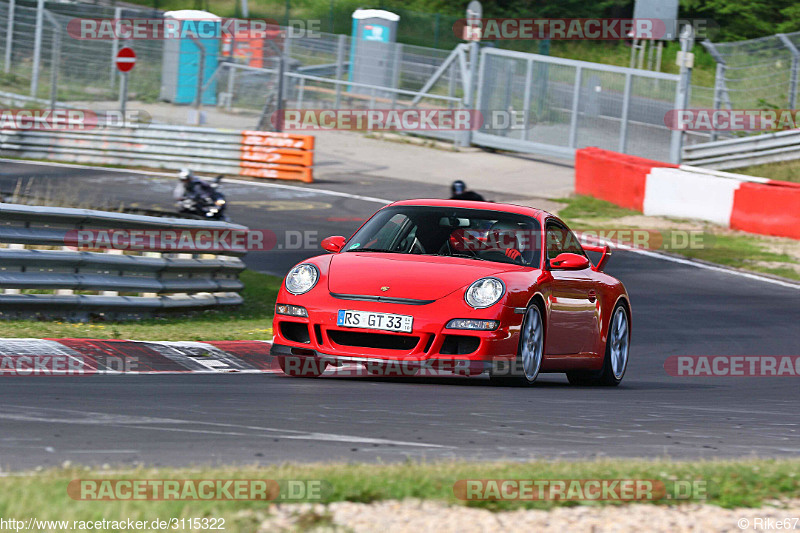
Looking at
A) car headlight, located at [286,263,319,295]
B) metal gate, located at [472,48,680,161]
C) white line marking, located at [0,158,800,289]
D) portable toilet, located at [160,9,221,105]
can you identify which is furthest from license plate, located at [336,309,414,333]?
portable toilet, located at [160,9,221,105]

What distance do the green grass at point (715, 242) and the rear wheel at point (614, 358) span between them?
27.6ft

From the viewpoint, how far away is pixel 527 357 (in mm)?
8695

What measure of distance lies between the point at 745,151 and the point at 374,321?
2068 centimetres

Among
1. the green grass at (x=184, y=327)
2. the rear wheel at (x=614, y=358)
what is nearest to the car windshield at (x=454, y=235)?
the rear wheel at (x=614, y=358)

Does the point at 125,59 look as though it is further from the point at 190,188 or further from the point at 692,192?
the point at 692,192

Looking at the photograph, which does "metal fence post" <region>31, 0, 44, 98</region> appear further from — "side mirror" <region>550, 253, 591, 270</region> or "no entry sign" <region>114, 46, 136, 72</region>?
"side mirror" <region>550, 253, 591, 270</region>

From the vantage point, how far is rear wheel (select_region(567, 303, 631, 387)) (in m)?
10.1

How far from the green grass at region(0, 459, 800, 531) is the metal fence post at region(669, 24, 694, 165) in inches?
810

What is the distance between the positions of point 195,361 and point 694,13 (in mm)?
49700

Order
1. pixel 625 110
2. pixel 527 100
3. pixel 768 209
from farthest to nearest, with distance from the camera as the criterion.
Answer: pixel 527 100 < pixel 625 110 < pixel 768 209

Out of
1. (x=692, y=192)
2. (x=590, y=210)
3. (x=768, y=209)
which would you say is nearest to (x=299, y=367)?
(x=768, y=209)

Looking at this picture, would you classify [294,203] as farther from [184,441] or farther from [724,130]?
[184,441]

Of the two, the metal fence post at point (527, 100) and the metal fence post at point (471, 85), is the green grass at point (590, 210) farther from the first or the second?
the metal fence post at point (471, 85)

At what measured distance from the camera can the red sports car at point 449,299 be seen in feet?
26.8
